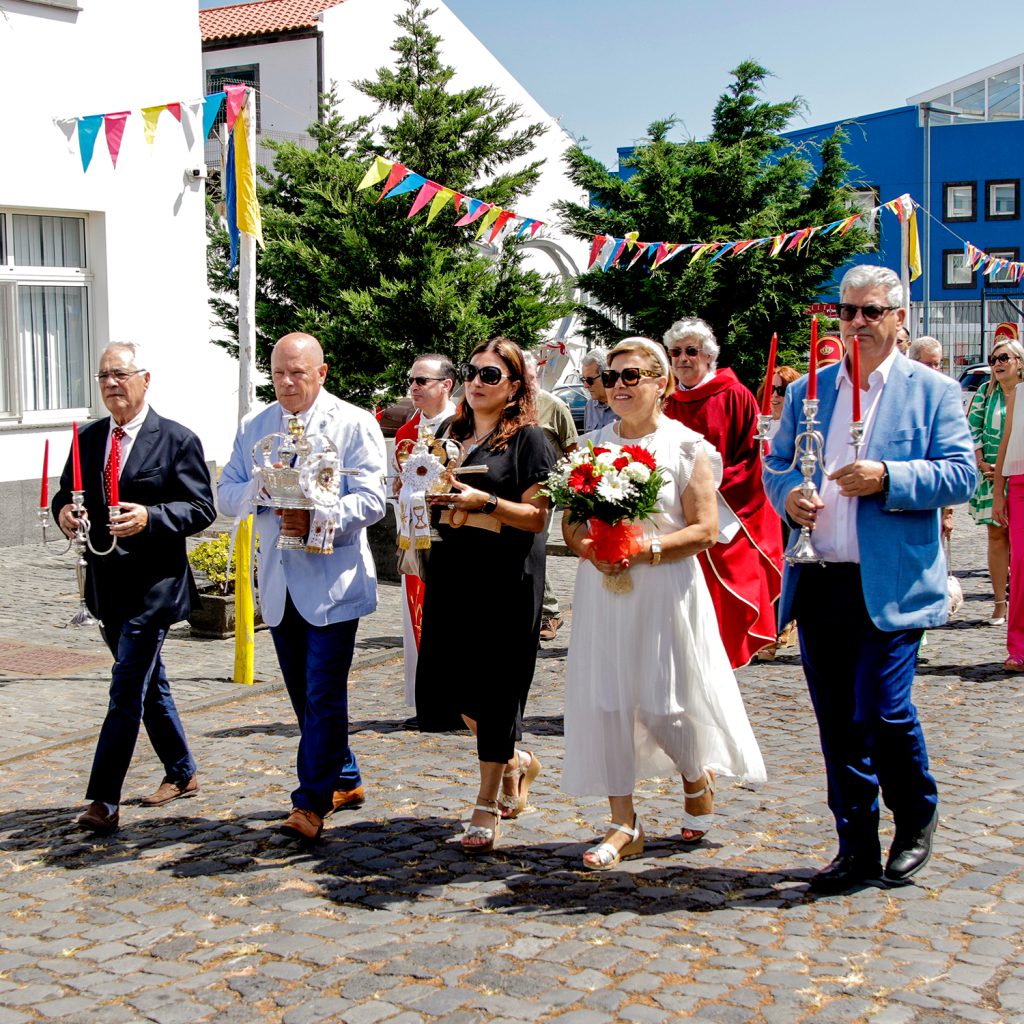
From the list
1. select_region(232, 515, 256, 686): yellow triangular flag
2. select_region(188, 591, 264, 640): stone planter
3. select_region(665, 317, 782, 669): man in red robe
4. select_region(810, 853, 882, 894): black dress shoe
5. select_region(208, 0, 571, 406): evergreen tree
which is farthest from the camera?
select_region(208, 0, 571, 406): evergreen tree

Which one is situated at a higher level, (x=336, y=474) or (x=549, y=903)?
(x=336, y=474)

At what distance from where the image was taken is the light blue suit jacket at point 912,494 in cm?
485

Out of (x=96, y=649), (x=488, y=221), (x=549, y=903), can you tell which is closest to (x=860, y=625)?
(x=549, y=903)

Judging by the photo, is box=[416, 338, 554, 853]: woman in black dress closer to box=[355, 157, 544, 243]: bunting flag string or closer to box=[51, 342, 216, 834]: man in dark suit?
box=[51, 342, 216, 834]: man in dark suit

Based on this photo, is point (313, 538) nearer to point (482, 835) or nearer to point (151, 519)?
point (151, 519)

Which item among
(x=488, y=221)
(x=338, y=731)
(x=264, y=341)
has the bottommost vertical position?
(x=338, y=731)

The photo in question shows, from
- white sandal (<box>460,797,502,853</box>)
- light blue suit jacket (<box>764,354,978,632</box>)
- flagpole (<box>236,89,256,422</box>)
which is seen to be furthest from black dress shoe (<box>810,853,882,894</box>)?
flagpole (<box>236,89,256,422</box>)

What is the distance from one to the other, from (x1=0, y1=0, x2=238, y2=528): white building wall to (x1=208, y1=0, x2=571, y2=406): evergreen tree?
975 mm

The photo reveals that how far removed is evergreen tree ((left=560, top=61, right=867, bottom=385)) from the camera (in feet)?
62.2

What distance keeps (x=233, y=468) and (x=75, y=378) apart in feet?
34.8

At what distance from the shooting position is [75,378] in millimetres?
15984

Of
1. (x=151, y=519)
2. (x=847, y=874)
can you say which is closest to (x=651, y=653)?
(x=847, y=874)

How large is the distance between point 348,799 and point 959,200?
50639 millimetres

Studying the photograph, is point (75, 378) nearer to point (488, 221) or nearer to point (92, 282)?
point (92, 282)
